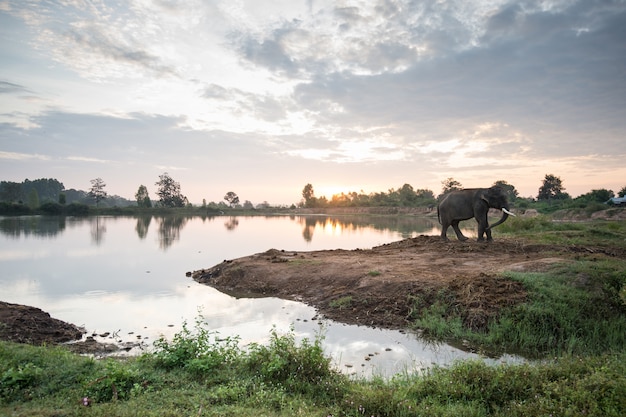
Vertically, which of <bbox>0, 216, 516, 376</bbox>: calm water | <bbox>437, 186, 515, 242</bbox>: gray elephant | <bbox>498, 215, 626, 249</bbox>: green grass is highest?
<bbox>437, 186, 515, 242</bbox>: gray elephant

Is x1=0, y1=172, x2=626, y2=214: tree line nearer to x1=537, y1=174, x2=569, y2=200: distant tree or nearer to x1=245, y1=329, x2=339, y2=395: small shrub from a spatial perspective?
x1=537, y1=174, x2=569, y2=200: distant tree

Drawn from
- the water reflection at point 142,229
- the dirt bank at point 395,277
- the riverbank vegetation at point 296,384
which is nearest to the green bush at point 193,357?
the riverbank vegetation at point 296,384

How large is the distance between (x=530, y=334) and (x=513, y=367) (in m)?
2.06

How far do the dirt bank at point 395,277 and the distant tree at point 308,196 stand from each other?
66632mm

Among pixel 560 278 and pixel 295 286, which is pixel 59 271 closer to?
pixel 295 286

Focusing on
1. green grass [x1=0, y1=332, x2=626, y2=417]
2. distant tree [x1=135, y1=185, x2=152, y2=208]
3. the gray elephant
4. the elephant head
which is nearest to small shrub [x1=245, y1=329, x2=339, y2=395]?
green grass [x1=0, y1=332, x2=626, y2=417]

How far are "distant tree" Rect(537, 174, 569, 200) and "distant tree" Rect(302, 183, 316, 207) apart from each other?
4283 centimetres

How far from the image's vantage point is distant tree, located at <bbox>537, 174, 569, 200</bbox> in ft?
175

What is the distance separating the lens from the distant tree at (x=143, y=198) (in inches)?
2655

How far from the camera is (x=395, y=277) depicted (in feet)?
28.8

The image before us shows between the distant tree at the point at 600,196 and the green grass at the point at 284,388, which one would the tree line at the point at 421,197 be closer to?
the distant tree at the point at 600,196

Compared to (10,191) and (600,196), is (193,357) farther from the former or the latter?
(10,191)

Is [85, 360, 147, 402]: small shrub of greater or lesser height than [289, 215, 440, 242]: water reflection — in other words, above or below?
above

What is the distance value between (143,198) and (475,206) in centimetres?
6636
